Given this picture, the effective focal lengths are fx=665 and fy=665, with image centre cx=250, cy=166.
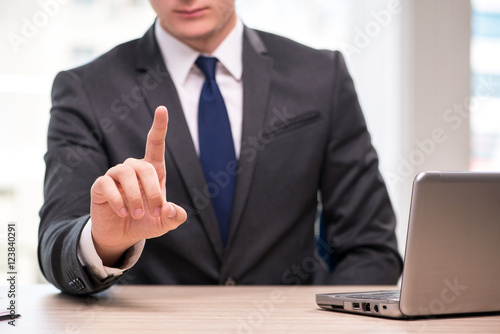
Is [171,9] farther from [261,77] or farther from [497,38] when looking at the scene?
[497,38]

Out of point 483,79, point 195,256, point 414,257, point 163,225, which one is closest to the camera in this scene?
point 414,257

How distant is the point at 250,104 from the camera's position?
1616 mm

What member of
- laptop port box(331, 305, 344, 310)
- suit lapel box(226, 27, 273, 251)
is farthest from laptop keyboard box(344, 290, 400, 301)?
suit lapel box(226, 27, 273, 251)

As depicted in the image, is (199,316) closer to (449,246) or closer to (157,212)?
(157,212)

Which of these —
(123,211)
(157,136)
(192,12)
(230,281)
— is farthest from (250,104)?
(123,211)

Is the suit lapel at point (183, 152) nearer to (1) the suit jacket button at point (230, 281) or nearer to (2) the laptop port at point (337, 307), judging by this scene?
(1) the suit jacket button at point (230, 281)

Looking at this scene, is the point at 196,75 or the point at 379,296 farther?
the point at 196,75

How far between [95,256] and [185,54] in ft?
2.20

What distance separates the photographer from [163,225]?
1033mm

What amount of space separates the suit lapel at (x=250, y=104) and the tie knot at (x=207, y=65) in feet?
0.27

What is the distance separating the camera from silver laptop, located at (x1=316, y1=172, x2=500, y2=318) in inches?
33.2

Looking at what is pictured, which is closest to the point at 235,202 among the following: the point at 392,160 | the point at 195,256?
the point at 195,256

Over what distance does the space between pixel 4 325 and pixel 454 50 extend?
7.61ft

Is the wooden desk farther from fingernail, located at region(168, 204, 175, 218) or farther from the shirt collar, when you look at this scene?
the shirt collar
